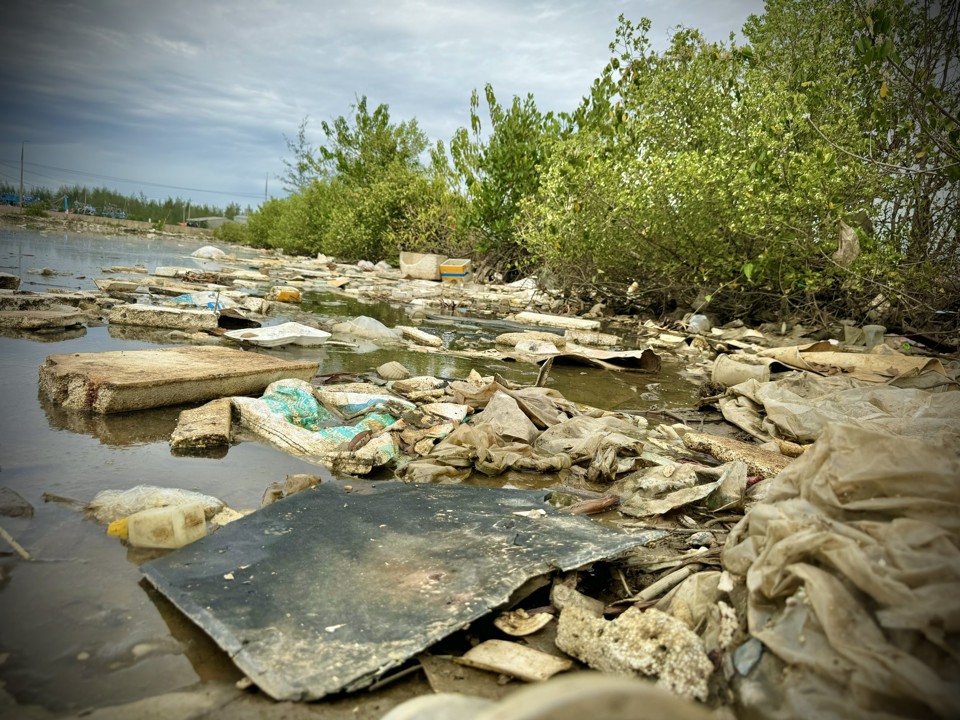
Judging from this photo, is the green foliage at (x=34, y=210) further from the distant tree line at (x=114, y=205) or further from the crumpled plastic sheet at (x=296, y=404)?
the crumpled plastic sheet at (x=296, y=404)

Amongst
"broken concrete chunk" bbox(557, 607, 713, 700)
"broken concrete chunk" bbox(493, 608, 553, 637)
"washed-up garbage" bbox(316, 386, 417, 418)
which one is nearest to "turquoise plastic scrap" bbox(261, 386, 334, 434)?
"washed-up garbage" bbox(316, 386, 417, 418)

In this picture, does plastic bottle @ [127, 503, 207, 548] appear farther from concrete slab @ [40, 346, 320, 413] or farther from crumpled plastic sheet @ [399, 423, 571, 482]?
concrete slab @ [40, 346, 320, 413]

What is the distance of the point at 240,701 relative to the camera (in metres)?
1.33

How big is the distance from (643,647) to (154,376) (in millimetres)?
3062

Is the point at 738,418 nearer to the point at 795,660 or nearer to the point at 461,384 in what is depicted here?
the point at 461,384

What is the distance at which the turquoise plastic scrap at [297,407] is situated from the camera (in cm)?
336

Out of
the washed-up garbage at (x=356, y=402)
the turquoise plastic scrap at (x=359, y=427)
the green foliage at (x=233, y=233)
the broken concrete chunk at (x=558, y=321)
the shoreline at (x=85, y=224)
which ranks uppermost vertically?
the green foliage at (x=233, y=233)

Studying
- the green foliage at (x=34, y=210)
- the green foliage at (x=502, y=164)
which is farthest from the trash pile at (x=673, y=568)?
the green foliage at (x=34, y=210)

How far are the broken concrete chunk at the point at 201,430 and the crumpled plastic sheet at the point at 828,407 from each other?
→ 3224 millimetres

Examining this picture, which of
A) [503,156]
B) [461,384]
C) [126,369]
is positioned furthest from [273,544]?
[503,156]

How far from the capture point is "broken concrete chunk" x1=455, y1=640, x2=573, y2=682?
1488 millimetres

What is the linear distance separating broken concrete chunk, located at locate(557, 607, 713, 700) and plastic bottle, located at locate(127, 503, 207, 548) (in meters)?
1.29

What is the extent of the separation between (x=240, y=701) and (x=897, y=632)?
140 centimetres

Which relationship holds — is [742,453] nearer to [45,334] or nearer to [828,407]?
[828,407]
